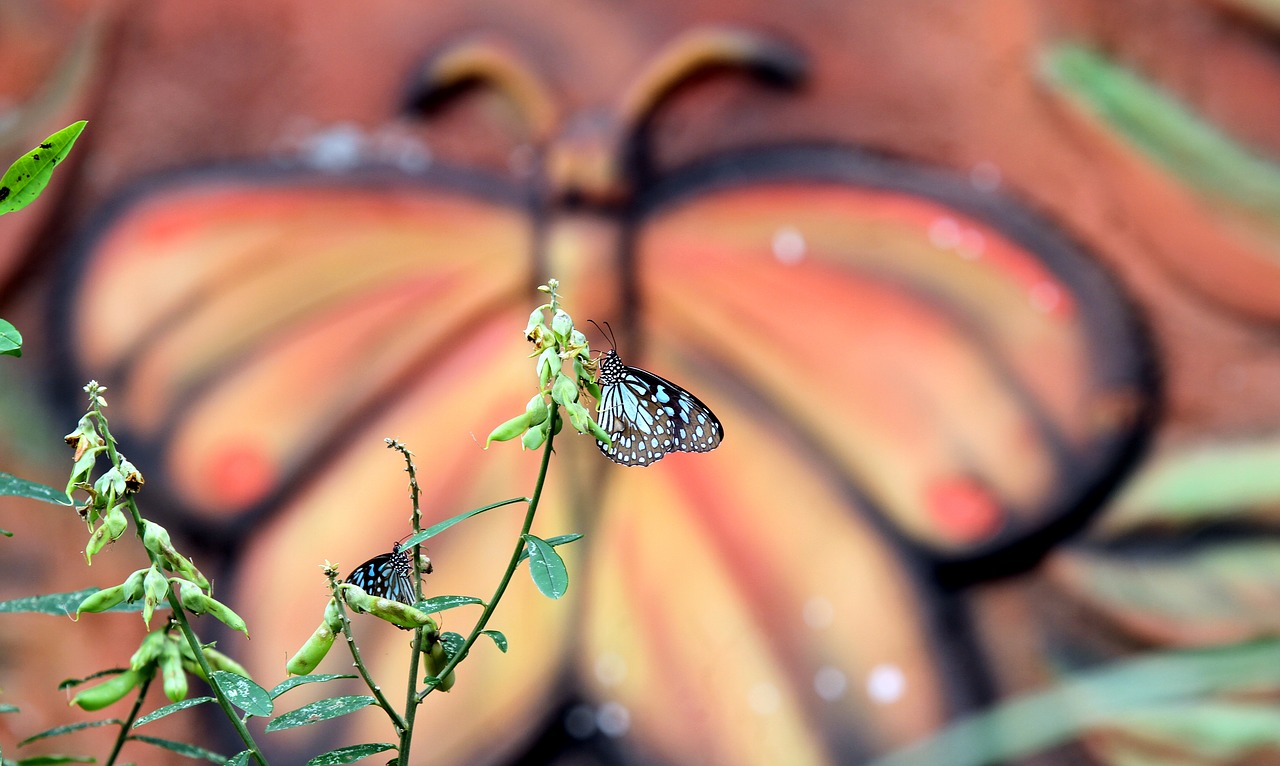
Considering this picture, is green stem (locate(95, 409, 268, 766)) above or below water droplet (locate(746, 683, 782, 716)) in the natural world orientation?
→ below

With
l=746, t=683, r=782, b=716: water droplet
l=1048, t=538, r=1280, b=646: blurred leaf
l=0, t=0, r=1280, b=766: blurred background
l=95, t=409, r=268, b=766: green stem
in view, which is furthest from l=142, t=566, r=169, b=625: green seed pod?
l=1048, t=538, r=1280, b=646: blurred leaf

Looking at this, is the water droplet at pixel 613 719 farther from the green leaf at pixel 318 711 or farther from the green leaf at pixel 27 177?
the green leaf at pixel 27 177

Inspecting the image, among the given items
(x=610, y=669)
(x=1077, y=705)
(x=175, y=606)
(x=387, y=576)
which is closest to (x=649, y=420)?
(x=387, y=576)

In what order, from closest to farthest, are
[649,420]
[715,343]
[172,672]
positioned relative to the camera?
1. [172,672]
2. [649,420]
3. [715,343]

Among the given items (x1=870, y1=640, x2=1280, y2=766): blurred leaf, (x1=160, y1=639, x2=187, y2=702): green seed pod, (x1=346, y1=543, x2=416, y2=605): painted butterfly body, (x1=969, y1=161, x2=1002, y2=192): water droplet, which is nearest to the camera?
(x1=160, y1=639, x2=187, y2=702): green seed pod

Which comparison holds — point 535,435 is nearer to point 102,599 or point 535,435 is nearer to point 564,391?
point 564,391

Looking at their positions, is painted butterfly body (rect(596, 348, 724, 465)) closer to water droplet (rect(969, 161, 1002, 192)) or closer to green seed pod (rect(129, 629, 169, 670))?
green seed pod (rect(129, 629, 169, 670))

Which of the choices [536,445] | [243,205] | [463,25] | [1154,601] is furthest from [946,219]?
[536,445]
